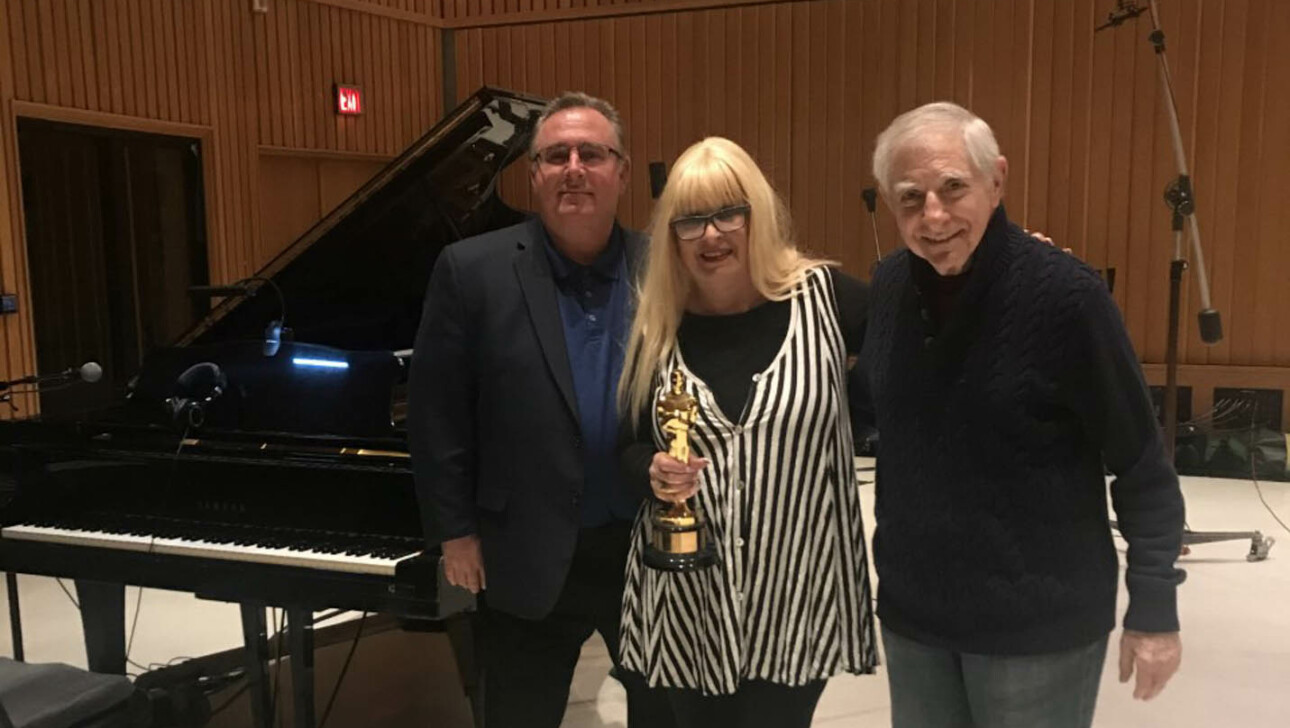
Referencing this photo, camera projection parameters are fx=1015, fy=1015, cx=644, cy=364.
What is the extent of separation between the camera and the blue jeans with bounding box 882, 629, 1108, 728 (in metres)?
1.43

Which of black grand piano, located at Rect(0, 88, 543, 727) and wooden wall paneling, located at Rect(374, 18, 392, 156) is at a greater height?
wooden wall paneling, located at Rect(374, 18, 392, 156)

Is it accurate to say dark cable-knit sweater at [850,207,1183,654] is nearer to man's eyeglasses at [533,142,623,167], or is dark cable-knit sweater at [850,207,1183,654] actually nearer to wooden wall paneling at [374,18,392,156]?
man's eyeglasses at [533,142,623,167]

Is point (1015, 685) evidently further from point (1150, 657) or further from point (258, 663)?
point (258, 663)

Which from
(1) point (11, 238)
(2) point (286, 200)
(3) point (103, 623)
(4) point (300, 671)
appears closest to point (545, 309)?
(4) point (300, 671)

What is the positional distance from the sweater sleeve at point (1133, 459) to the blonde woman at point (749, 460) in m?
0.40

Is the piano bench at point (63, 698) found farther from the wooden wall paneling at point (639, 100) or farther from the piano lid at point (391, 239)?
the wooden wall paneling at point (639, 100)

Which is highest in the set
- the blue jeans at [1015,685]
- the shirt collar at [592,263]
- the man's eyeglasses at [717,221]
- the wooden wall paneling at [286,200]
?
the wooden wall paneling at [286,200]

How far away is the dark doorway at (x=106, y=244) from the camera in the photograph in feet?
19.9

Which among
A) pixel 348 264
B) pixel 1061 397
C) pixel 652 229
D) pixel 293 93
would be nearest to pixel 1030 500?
pixel 1061 397

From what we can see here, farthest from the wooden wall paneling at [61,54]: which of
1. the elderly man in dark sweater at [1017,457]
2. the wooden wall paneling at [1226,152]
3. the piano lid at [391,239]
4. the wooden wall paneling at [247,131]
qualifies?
the wooden wall paneling at [1226,152]

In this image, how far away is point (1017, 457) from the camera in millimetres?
1391

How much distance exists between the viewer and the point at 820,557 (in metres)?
1.62

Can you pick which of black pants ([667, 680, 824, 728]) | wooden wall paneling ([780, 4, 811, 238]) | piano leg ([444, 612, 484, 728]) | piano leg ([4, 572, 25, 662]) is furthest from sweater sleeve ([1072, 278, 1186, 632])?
wooden wall paneling ([780, 4, 811, 238])

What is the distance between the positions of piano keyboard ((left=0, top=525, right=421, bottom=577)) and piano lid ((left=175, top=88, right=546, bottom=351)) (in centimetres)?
62
